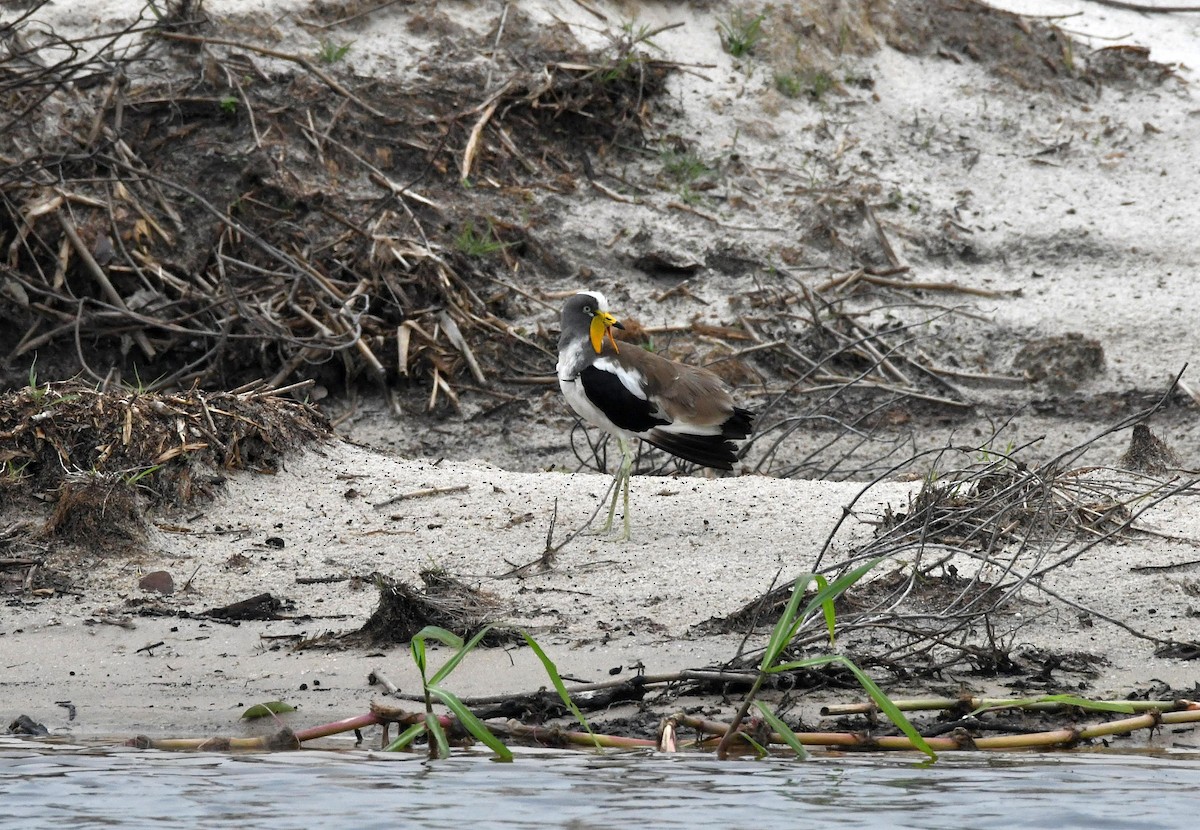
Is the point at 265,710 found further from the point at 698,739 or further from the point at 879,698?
the point at 879,698

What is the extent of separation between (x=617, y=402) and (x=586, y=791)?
2525 millimetres

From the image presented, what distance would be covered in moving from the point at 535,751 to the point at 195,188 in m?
5.67

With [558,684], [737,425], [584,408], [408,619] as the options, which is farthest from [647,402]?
[558,684]

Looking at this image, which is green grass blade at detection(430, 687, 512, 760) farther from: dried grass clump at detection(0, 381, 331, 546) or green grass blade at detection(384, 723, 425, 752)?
dried grass clump at detection(0, 381, 331, 546)

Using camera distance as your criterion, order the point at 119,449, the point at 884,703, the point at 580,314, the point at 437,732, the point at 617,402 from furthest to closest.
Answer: the point at 580,314, the point at 617,402, the point at 119,449, the point at 437,732, the point at 884,703

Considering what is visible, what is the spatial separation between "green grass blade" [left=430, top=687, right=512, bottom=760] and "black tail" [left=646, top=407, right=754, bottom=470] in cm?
233

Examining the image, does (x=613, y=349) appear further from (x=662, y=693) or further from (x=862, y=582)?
(x=662, y=693)

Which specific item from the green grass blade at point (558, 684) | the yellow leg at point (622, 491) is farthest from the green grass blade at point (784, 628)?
the yellow leg at point (622, 491)

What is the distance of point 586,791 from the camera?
3.24 meters

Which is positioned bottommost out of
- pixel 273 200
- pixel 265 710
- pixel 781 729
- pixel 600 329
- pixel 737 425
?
pixel 265 710

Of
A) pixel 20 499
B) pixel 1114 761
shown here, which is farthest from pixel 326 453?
pixel 1114 761

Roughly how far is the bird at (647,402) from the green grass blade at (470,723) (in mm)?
2204

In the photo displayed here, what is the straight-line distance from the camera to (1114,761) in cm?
338

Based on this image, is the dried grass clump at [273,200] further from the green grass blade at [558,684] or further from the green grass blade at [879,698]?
the green grass blade at [879,698]
